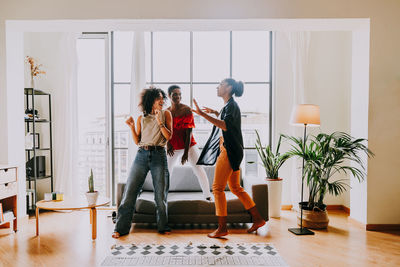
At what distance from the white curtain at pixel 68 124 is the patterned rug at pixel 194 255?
6.71 feet

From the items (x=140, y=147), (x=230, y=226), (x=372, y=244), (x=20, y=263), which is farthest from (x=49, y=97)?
(x=372, y=244)

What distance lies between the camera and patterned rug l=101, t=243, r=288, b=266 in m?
2.70

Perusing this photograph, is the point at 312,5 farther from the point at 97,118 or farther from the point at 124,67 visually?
the point at 97,118

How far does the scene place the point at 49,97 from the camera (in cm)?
469

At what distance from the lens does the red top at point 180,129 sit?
148 inches

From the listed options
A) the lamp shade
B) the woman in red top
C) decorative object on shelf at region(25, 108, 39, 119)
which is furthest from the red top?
decorative object on shelf at region(25, 108, 39, 119)

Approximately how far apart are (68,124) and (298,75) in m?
3.48

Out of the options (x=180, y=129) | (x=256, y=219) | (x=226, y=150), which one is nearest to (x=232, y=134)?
(x=226, y=150)

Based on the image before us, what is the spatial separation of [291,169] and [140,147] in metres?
2.42

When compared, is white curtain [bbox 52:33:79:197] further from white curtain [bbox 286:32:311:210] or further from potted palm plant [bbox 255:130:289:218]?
white curtain [bbox 286:32:311:210]

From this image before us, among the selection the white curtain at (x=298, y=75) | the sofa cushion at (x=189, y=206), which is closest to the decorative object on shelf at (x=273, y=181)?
the white curtain at (x=298, y=75)

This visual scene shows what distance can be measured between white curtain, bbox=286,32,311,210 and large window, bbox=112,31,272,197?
0.42 meters

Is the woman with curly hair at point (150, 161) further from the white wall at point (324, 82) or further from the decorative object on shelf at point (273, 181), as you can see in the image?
the white wall at point (324, 82)

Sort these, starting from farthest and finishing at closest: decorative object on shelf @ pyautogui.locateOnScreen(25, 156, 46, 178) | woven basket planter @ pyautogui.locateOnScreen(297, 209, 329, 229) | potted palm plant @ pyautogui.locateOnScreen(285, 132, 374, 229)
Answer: decorative object on shelf @ pyautogui.locateOnScreen(25, 156, 46, 178), woven basket planter @ pyautogui.locateOnScreen(297, 209, 329, 229), potted palm plant @ pyautogui.locateOnScreen(285, 132, 374, 229)
